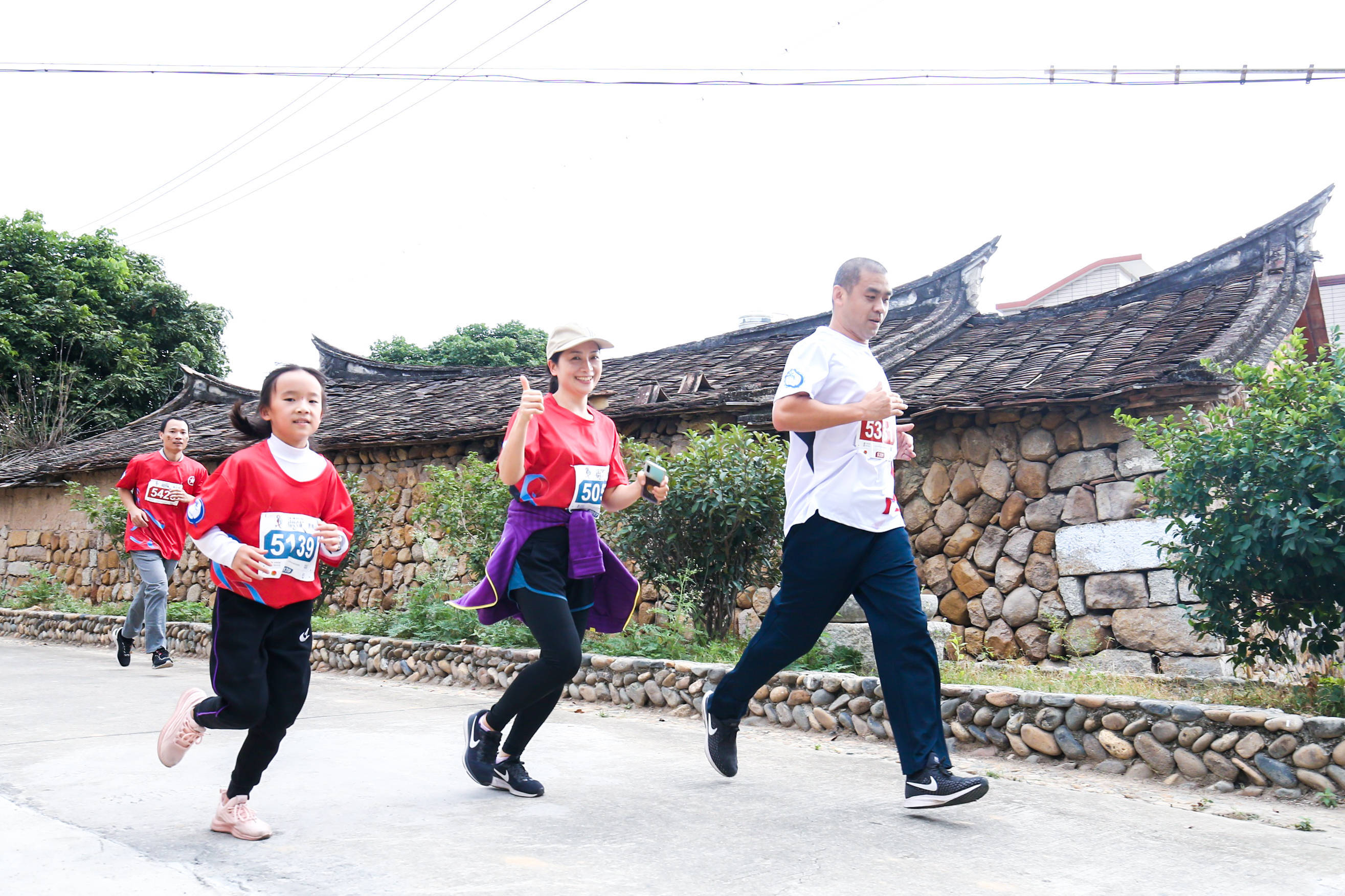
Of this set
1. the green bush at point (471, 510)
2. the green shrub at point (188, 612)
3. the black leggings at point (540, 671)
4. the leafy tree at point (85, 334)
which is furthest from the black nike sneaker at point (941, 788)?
the leafy tree at point (85, 334)

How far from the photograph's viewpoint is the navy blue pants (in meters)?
3.42

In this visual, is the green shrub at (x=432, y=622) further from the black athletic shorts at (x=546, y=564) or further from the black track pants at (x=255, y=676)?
the black track pants at (x=255, y=676)

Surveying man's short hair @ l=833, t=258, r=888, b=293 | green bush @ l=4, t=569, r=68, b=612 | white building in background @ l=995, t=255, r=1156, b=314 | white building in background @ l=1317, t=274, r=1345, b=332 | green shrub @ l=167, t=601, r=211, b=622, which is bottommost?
green shrub @ l=167, t=601, r=211, b=622

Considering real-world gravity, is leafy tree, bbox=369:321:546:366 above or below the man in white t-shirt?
above

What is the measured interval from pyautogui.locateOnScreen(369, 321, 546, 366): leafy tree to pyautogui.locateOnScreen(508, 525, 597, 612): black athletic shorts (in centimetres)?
2991

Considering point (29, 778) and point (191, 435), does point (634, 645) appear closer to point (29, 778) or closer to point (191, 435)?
point (29, 778)

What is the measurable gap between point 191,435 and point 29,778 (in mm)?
13656

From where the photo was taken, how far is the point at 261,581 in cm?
308

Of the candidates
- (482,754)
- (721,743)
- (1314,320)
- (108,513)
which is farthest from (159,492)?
(1314,320)

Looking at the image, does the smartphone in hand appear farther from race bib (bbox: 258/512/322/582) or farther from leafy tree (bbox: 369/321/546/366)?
leafy tree (bbox: 369/321/546/366)

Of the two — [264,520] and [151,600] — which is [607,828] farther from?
[151,600]

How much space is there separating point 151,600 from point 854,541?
6932 mm

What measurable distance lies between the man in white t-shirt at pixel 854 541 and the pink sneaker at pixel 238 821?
162 cm

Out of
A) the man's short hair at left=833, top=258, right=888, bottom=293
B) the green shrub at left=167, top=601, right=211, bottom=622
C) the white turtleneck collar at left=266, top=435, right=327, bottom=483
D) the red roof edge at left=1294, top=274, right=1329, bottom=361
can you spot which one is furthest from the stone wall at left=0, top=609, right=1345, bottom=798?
the red roof edge at left=1294, top=274, right=1329, bottom=361
